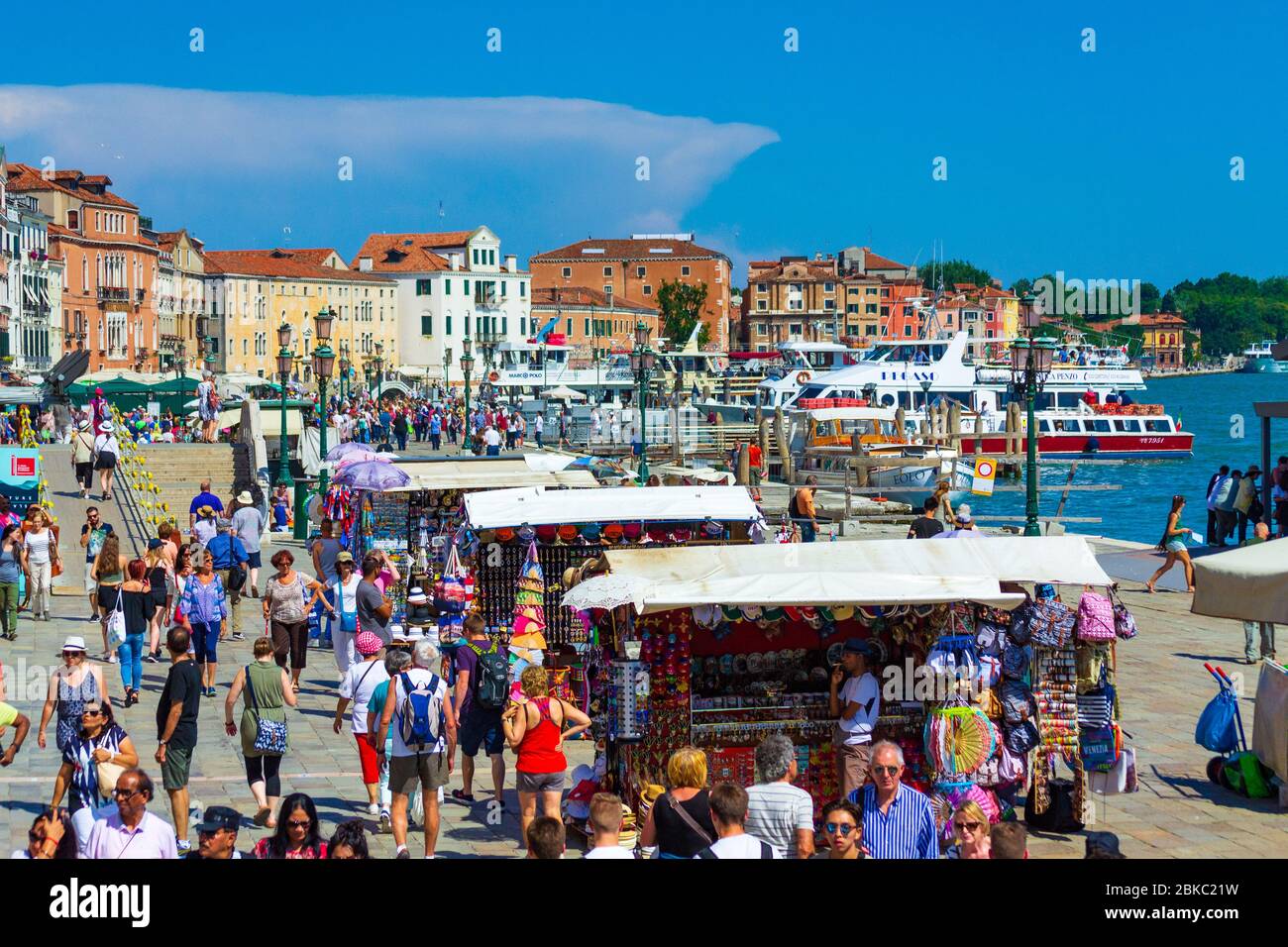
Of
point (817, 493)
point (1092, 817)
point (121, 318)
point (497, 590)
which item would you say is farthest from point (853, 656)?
point (121, 318)

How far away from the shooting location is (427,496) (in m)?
19.5

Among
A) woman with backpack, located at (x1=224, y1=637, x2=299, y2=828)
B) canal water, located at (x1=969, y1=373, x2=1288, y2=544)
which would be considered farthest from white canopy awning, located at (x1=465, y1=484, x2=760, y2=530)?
canal water, located at (x1=969, y1=373, x2=1288, y2=544)

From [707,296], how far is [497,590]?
135 m

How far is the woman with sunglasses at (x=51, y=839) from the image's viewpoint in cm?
784

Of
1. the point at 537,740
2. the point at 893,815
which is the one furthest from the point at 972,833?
the point at 537,740

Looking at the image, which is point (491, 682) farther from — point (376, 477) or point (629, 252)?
point (629, 252)

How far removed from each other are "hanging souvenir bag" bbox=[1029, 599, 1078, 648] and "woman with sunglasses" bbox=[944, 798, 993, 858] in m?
3.18

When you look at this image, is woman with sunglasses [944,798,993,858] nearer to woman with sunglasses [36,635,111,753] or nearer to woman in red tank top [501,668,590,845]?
woman in red tank top [501,668,590,845]

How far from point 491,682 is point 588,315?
133m

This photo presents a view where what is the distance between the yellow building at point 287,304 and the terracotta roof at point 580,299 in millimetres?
15013

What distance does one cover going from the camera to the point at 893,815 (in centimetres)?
788

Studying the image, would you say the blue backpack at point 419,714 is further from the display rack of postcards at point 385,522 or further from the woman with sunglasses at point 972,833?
the display rack of postcards at point 385,522

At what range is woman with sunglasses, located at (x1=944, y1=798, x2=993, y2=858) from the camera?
7.77 m

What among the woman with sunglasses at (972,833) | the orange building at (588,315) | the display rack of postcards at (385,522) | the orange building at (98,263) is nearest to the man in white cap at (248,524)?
the display rack of postcards at (385,522)
